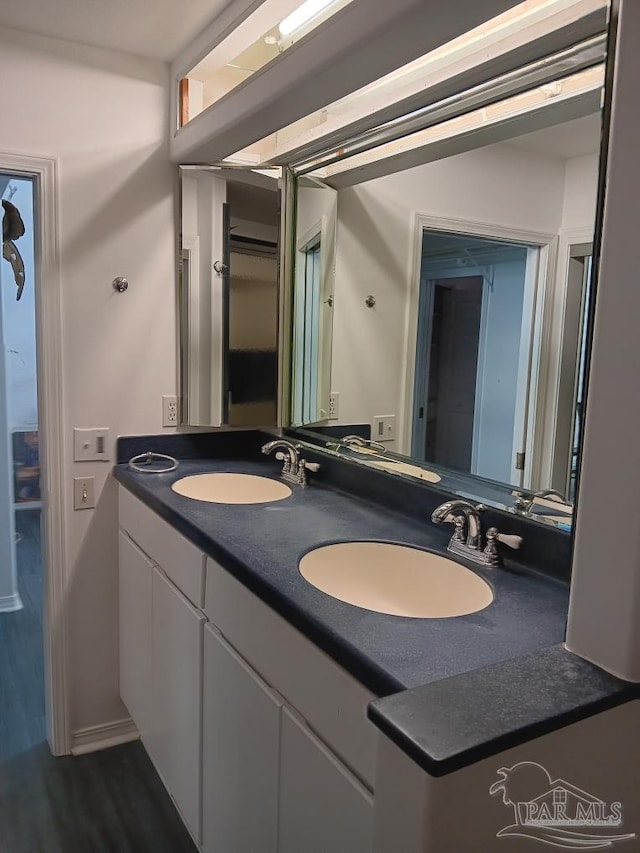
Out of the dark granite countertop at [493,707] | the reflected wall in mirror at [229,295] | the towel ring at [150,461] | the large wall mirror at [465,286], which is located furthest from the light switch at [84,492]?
the dark granite countertop at [493,707]

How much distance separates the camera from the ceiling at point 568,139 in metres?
1.33

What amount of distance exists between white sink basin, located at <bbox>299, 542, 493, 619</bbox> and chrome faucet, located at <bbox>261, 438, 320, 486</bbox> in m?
0.61

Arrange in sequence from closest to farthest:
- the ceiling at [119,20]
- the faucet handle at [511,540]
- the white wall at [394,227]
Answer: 1. the faucet handle at [511,540]
2. the white wall at [394,227]
3. the ceiling at [119,20]

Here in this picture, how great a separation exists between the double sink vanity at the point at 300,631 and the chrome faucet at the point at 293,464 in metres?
0.04

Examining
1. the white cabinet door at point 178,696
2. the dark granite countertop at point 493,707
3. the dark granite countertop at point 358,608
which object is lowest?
the white cabinet door at point 178,696

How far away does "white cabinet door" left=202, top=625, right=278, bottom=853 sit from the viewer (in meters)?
1.38

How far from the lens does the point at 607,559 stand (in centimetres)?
94

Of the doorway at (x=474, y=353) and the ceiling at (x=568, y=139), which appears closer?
the ceiling at (x=568, y=139)

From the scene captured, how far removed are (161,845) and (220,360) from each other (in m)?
1.57

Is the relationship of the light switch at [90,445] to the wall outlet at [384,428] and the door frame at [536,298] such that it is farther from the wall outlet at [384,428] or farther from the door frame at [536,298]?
the door frame at [536,298]

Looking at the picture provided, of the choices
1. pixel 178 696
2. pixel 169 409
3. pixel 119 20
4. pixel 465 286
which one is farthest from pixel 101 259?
pixel 178 696

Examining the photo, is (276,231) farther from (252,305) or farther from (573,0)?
(573,0)

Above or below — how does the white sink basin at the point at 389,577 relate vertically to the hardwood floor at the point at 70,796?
above

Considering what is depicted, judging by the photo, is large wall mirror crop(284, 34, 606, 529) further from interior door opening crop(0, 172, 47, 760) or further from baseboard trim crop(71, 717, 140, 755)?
baseboard trim crop(71, 717, 140, 755)
